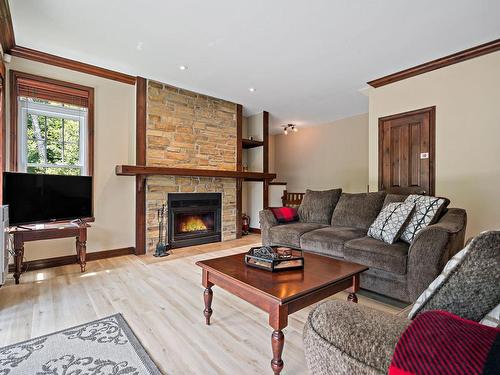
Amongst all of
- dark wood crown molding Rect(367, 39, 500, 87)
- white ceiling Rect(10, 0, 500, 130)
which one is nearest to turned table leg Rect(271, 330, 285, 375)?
white ceiling Rect(10, 0, 500, 130)

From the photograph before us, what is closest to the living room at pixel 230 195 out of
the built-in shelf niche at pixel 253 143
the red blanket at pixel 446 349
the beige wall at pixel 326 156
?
the red blanket at pixel 446 349

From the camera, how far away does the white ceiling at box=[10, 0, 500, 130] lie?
7.87 feet

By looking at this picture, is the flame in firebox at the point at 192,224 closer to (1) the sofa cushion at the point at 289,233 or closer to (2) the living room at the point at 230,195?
(2) the living room at the point at 230,195

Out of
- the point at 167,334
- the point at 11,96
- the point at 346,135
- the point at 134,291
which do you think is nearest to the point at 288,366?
the point at 167,334

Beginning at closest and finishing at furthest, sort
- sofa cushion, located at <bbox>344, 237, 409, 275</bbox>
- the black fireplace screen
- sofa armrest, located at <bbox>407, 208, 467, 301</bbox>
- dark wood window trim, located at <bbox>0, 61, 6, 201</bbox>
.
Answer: sofa armrest, located at <bbox>407, 208, 467, 301</bbox>
sofa cushion, located at <bbox>344, 237, 409, 275</bbox>
dark wood window trim, located at <bbox>0, 61, 6, 201</bbox>
the black fireplace screen

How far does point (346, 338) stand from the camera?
0.65m

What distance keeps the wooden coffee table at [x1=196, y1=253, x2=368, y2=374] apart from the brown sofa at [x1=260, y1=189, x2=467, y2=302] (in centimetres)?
52

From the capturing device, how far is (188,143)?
455 centimetres

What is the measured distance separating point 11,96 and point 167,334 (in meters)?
3.26

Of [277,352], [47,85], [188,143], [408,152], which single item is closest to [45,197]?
[47,85]

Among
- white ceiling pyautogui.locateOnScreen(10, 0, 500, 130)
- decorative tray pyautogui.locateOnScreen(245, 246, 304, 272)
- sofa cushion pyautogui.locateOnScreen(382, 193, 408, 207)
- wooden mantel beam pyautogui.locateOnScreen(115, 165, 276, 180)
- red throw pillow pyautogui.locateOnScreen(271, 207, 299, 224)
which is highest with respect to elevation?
white ceiling pyautogui.locateOnScreen(10, 0, 500, 130)

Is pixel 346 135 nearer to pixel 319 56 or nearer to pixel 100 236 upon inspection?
pixel 319 56

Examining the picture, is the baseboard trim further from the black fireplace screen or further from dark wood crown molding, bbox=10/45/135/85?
dark wood crown molding, bbox=10/45/135/85

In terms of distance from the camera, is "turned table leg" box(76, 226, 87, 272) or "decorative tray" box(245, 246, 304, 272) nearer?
"decorative tray" box(245, 246, 304, 272)
